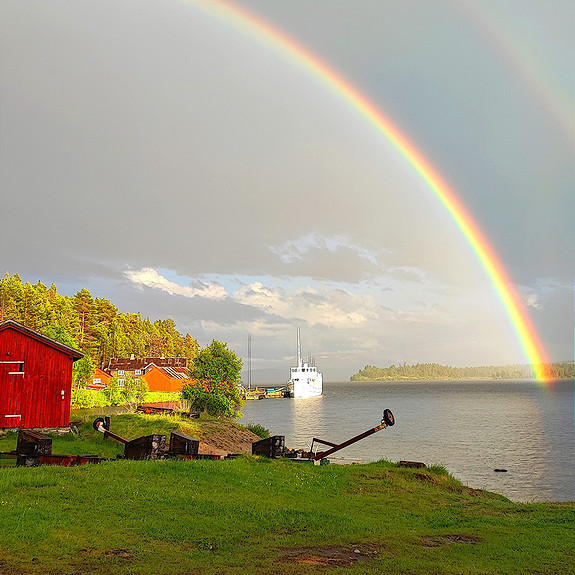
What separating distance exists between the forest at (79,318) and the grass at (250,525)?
6409 cm

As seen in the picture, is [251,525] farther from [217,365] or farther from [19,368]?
[217,365]

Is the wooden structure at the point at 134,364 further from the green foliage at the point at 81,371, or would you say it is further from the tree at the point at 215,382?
the tree at the point at 215,382

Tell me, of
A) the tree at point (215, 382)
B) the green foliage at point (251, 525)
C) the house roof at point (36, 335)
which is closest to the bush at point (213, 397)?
the tree at point (215, 382)

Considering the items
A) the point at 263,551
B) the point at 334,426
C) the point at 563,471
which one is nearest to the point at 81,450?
the point at 263,551

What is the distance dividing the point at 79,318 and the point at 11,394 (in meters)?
109

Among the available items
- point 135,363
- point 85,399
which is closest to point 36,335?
point 85,399

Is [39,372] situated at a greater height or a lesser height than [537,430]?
greater

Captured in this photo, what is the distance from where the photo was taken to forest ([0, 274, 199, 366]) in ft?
349

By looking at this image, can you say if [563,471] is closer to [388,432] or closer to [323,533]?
[388,432]

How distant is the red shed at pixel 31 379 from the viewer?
32.3 meters

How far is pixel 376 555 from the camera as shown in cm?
1073

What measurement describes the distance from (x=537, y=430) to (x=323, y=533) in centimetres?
8569

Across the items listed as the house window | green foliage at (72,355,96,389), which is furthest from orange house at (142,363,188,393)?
the house window

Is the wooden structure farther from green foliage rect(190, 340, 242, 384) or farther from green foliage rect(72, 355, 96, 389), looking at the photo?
green foliage rect(190, 340, 242, 384)
